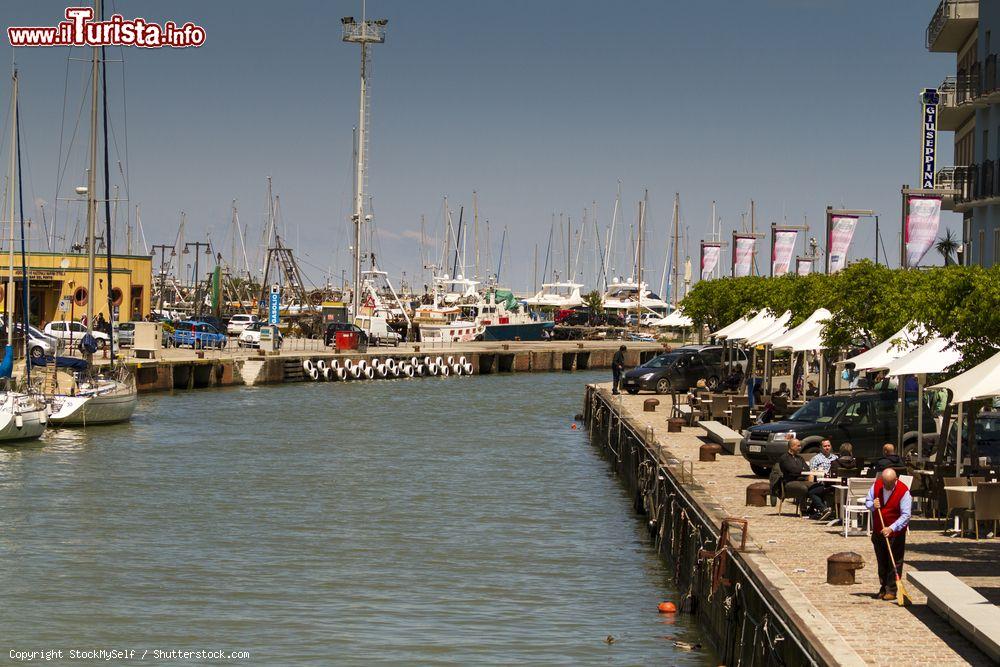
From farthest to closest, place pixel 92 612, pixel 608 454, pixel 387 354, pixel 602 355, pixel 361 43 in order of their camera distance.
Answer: pixel 602 355
pixel 361 43
pixel 387 354
pixel 608 454
pixel 92 612

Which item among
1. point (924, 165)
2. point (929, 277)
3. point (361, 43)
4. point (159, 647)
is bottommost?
point (159, 647)

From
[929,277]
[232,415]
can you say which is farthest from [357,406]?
[929,277]

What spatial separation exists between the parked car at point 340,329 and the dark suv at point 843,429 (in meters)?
55.1

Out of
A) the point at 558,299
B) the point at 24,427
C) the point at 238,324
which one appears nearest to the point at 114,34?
the point at 24,427

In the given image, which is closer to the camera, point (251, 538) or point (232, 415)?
point (251, 538)

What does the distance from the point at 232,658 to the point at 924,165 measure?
1173 inches

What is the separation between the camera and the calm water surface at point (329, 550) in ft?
62.6

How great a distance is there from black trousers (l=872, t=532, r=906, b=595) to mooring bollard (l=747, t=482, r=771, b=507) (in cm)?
662

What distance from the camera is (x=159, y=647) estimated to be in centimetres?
1864

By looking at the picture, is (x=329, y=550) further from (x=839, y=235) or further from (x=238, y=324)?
(x=238, y=324)

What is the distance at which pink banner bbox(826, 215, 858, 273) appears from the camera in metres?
39.7

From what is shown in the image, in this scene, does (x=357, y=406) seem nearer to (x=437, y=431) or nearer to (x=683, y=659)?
(x=437, y=431)

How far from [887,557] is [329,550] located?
12537 mm

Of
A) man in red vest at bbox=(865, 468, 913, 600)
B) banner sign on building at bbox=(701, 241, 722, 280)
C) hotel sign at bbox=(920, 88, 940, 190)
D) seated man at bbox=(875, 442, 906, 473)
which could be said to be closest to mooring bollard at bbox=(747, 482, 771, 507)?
seated man at bbox=(875, 442, 906, 473)
